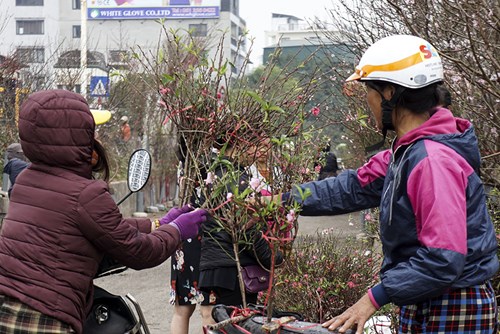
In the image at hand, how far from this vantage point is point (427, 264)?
2928 mm

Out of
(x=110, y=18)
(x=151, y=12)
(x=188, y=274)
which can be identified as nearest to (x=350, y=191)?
(x=188, y=274)

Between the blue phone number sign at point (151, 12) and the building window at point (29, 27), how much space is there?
9027 mm

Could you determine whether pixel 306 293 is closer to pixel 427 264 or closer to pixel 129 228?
pixel 129 228

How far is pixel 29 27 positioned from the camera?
74.8m

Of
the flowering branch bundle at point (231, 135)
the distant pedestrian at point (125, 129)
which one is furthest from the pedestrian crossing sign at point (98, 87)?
the flowering branch bundle at point (231, 135)

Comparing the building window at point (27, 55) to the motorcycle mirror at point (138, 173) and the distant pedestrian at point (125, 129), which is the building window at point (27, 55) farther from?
the motorcycle mirror at point (138, 173)

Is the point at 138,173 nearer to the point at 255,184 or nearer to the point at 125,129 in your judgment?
the point at 255,184

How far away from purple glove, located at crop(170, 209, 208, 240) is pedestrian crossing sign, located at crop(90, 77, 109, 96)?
1434 centimetres

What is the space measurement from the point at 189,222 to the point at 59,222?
646 mm

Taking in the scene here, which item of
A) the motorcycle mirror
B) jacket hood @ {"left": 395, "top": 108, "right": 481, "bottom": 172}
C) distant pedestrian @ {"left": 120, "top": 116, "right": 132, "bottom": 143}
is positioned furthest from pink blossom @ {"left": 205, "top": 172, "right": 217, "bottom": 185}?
distant pedestrian @ {"left": 120, "top": 116, "right": 132, "bottom": 143}

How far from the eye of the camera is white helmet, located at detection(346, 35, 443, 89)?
10.4 feet

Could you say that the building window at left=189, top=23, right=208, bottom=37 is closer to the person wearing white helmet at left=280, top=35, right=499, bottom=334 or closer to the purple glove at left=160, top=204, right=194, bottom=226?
the purple glove at left=160, top=204, right=194, bottom=226

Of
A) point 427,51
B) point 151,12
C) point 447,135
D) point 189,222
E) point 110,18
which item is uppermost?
point 151,12

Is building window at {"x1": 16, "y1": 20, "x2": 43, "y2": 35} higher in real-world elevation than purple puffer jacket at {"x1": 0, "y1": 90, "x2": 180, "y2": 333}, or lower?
higher
